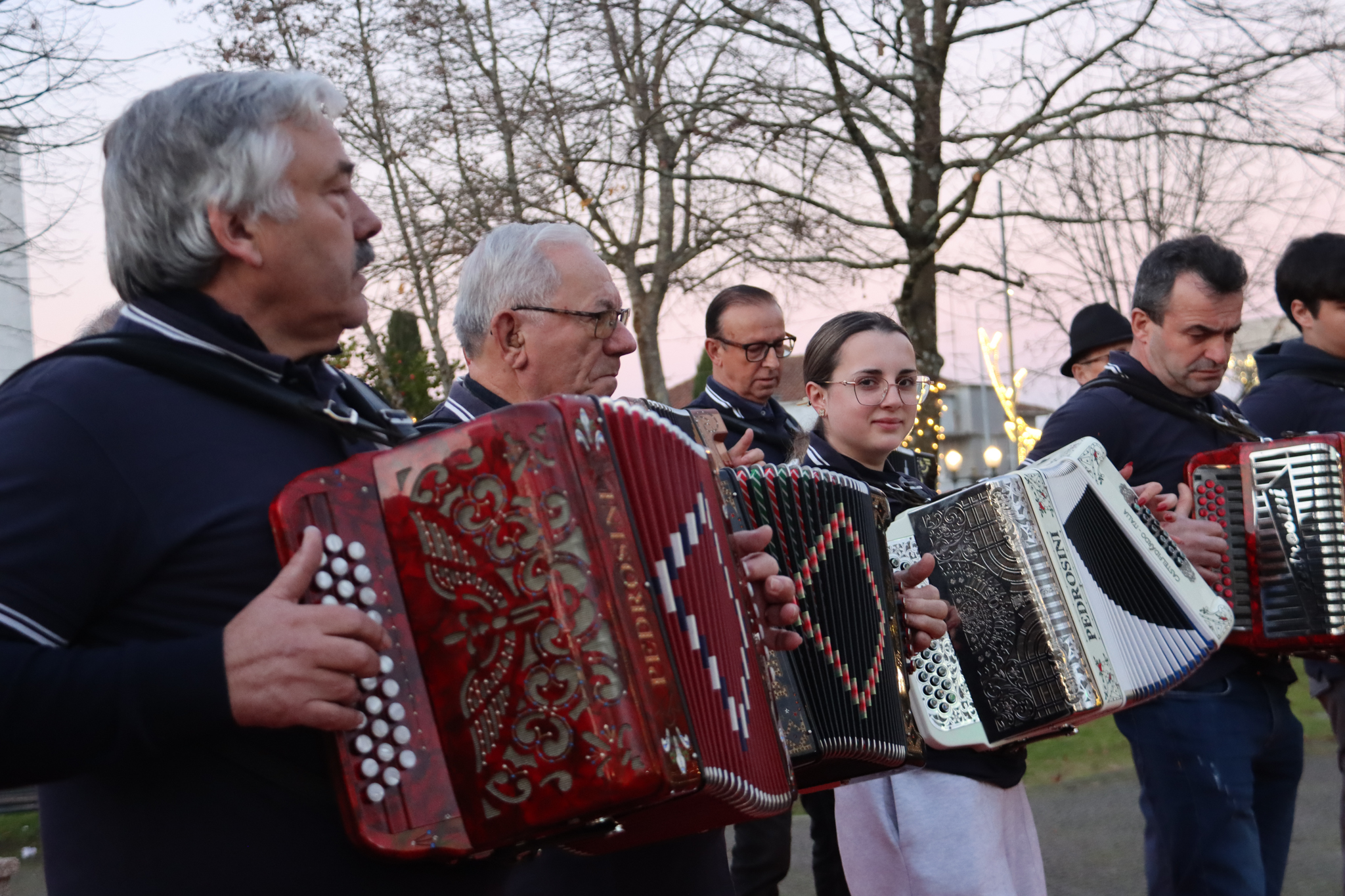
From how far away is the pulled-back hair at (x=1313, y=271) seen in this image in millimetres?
4281

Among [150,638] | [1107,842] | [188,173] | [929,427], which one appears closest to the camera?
[150,638]

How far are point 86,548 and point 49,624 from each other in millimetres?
103

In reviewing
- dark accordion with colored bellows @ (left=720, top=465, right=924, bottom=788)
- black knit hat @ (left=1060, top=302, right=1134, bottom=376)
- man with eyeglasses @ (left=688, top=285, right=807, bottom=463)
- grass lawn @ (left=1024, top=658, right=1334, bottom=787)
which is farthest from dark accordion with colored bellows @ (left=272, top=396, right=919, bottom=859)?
grass lawn @ (left=1024, top=658, right=1334, bottom=787)

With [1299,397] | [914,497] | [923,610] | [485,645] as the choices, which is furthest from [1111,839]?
[485,645]

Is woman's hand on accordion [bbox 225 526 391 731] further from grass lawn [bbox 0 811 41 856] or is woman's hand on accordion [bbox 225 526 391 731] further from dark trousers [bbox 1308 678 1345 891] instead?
grass lawn [bbox 0 811 41 856]

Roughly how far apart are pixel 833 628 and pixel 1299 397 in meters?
2.55

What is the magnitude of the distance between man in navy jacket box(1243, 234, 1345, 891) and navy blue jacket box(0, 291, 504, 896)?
11.4 feet

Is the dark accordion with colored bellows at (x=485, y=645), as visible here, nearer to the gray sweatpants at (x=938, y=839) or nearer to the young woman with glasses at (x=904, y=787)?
the young woman with glasses at (x=904, y=787)

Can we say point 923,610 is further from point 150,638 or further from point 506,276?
point 150,638

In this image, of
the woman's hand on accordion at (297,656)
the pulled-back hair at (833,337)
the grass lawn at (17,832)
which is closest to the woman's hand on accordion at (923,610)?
the pulled-back hair at (833,337)

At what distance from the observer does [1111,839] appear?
19.0 ft

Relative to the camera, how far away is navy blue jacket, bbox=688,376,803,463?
4859 mm

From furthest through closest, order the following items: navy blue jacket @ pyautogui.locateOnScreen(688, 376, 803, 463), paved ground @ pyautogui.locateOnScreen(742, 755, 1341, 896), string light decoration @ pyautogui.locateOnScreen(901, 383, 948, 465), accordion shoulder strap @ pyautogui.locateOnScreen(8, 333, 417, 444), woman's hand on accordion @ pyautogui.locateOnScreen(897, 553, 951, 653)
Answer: string light decoration @ pyautogui.locateOnScreen(901, 383, 948, 465), paved ground @ pyautogui.locateOnScreen(742, 755, 1341, 896), navy blue jacket @ pyautogui.locateOnScreen(688, 376, 803, 463), woman's hand on accordion @ pyautogui.locateOnScreen(897, 553, 951, 653), accordion shoulder strap @ pyautogui.locateOnScreen(8, 333, 417, 444)

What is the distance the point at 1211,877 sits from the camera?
3.31 m
